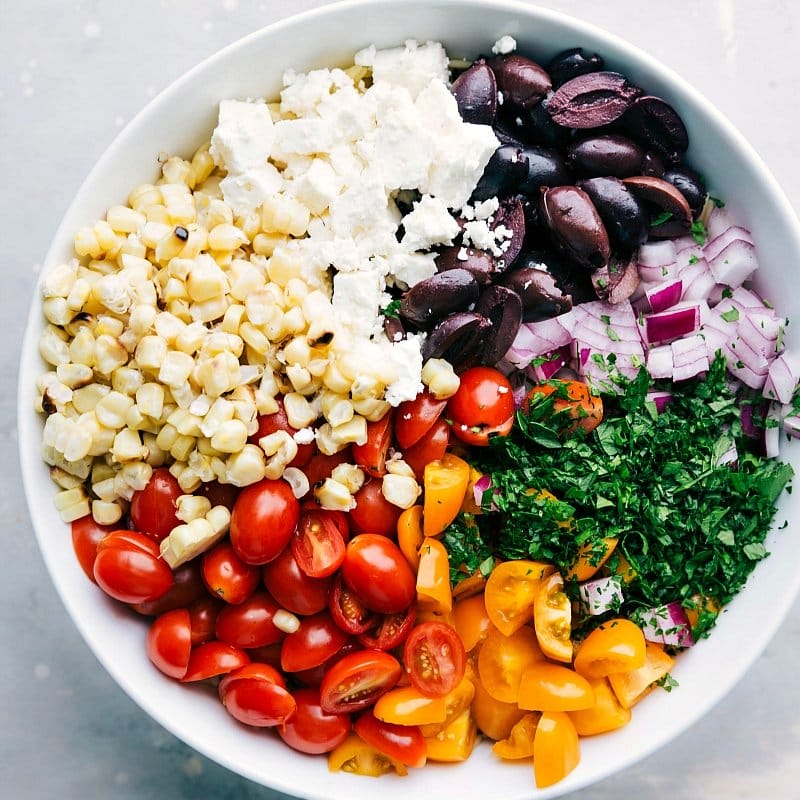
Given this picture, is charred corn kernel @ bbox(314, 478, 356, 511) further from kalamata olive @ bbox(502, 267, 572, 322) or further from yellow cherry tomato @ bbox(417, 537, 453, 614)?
kalamata olive @ bbox(502, 267, 572, 322)

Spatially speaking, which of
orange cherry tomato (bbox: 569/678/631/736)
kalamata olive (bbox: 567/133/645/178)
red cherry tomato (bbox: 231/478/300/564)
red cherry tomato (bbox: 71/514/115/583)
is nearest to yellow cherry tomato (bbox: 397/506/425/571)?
red cherry tomato (bbox: 231/478/300/564)

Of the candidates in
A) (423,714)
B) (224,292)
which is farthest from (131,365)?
(423,714)

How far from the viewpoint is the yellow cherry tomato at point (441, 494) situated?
5.46 feet

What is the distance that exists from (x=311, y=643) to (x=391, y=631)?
0.17m

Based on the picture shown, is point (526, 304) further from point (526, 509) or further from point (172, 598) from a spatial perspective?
point (172, 598)

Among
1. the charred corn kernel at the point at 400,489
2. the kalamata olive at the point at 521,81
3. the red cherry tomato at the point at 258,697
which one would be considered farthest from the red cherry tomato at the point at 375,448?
the kalamata olive at the point at 521,81

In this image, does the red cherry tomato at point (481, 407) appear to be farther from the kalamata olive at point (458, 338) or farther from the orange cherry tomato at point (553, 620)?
the orange cherry tomato at point (553, 620)

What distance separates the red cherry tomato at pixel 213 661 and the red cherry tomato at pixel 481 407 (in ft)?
2.15

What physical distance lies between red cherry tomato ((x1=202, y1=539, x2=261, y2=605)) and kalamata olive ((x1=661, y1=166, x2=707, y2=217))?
1202 millimetres

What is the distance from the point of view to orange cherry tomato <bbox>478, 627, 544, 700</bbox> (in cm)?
172

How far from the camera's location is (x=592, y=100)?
1707 millimetres

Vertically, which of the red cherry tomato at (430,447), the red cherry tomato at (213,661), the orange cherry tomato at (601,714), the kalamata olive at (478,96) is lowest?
the orange cherry tomato at (601,714)

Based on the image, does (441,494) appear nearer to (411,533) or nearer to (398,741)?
(411,533)

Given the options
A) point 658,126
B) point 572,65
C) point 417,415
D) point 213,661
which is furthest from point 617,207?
point 213,661
